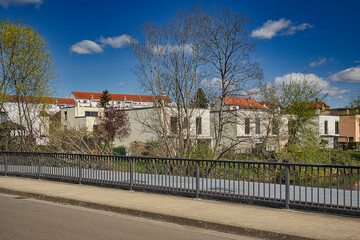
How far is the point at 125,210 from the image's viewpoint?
8.76 metres

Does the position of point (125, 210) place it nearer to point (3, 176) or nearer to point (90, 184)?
point (90, 184)

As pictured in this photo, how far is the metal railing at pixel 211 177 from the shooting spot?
805 cm

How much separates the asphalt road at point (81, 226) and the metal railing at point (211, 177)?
226cm

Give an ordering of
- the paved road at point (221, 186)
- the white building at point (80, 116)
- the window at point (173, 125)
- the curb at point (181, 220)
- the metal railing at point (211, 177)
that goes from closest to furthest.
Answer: the curb at point (181, 220), the metal railing at point (211, 177), the paved road at point (221, 186), the window at point (173, 125), the white building at point (80, 116)

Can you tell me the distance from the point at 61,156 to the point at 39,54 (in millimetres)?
12221

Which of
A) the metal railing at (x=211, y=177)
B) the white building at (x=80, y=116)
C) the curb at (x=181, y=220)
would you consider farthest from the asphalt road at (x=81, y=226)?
the white building at (x=80, y=116)

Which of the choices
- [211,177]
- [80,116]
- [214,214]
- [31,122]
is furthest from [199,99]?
[80,116]

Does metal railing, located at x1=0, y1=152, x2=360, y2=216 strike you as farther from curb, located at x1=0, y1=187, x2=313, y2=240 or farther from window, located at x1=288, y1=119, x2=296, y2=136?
window, located at x1=288, y1=119, x2=296, y2=136

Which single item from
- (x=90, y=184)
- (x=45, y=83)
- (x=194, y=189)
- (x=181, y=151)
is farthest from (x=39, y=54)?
(x=194, y=189)

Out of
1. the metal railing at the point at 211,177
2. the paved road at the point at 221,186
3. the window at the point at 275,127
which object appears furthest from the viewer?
the window at the point at 275,127

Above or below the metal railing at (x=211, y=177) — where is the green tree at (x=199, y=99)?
above

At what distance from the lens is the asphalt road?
21.3 feet

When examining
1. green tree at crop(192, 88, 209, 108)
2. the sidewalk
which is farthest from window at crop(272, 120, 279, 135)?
the sidewalk

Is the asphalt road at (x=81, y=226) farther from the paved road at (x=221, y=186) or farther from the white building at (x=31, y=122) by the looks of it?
the white building at (x=31, y=122)
